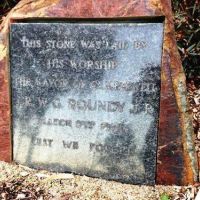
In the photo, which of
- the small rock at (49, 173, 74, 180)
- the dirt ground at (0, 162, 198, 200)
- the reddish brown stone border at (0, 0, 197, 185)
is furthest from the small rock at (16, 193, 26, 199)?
the reddish brown stone border at (0, 0, 197, 185)

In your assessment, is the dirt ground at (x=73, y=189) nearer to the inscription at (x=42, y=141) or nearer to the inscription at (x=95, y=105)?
the inscription at (x=42, y=141)

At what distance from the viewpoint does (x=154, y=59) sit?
8.37ft

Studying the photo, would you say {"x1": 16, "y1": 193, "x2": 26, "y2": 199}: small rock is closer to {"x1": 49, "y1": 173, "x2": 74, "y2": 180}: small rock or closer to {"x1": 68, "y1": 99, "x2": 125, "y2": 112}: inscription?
{"x1": 49, "y1": 173, "x2": 74, "y2": 180}: small rock

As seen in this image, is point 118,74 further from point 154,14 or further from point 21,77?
point 21,77

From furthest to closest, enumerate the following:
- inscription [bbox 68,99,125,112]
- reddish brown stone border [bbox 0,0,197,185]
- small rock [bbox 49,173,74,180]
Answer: small rock [bbox 49,173,74,180]
inscription [bbox 68,99,125,112]
reddish brown stone border [bbox 0,0,197,185]

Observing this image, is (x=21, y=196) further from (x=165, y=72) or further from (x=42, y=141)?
(x=165, y=72)

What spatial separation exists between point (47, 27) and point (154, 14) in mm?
674

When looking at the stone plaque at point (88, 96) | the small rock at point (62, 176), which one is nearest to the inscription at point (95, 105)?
the stone plaque at point (88, 96)

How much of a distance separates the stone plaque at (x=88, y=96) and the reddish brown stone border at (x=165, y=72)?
0.05 metres

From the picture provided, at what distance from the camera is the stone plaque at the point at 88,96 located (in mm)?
2590

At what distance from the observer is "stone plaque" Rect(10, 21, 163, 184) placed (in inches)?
102

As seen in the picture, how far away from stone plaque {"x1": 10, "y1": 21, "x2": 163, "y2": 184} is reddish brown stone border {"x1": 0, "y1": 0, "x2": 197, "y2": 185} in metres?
0.05

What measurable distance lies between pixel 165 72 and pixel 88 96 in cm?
51

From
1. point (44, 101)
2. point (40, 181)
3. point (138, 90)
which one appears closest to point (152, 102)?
point (138, 90)
